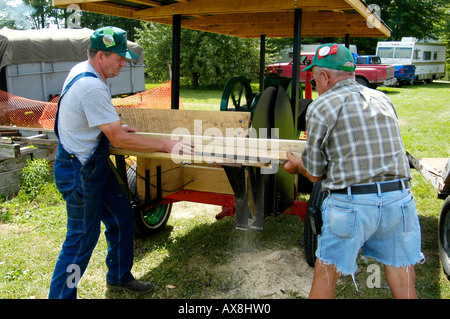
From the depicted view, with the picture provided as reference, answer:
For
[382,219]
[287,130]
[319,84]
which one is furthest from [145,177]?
[382,219]

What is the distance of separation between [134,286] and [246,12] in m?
2.84

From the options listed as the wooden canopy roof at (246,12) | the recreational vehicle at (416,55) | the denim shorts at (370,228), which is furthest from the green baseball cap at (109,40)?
the recreational vehicle at (416,55)

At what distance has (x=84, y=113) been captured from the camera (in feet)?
9.61

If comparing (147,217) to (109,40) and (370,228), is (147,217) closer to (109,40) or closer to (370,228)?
(109,40)

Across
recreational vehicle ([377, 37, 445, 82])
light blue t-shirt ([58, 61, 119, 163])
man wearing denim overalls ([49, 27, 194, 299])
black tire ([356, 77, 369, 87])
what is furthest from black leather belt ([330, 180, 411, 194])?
recreational vehicle ([377, 37, 445, 82])

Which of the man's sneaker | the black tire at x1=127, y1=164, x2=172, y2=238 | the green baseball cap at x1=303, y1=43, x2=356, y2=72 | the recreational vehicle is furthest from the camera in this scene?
the recreational vehicle

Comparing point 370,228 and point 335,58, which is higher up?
point 335,58

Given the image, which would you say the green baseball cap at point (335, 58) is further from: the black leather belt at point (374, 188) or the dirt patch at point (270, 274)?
the dirt patch at point (270, 274)

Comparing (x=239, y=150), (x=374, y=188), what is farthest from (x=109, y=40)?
(x=374, y=188)

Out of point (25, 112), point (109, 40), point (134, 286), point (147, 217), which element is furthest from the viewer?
point (25, 112)

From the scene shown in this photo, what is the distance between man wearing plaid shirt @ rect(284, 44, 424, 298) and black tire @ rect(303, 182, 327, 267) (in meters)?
1.15

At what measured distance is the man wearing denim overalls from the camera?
288 centimetres

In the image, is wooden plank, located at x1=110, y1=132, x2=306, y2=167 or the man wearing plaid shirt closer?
the man wearing plaid shirt

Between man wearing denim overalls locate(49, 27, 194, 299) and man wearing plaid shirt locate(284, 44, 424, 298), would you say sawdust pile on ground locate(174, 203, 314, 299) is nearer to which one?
man wearing plaid shirt locate(284, 44, 424, 298)
